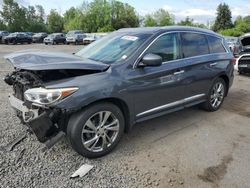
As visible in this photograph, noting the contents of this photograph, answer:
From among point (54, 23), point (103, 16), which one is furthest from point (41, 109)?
point (54, 23)

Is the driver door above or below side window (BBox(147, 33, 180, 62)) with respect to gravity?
below

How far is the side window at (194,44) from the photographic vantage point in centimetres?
472

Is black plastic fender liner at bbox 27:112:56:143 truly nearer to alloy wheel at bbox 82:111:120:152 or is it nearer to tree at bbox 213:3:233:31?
alloy wheel at bbox 82:111:120:152

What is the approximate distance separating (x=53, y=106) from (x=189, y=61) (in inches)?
102

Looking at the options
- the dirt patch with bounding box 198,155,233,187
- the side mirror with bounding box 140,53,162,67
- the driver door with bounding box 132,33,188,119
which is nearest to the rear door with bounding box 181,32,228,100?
the driver door with bounding box 132,33,188,119

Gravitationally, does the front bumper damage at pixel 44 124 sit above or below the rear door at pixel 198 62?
below

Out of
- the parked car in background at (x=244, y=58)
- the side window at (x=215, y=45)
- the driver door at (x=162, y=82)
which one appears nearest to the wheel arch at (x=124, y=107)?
the driver door at (x=162, y=82)

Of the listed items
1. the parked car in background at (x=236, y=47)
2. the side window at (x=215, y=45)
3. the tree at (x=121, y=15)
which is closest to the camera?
the side window at (x=215, y=45)

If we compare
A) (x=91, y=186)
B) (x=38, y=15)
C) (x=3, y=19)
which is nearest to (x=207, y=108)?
(x=91, y=186)

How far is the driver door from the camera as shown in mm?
3965

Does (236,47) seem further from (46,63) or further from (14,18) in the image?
(14,18)

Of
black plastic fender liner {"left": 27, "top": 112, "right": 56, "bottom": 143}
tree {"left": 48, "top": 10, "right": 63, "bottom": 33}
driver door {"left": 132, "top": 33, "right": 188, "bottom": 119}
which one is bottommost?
black plastic fender liner {"left": 27, "top": 112, "right": 56, "bottom": 143}

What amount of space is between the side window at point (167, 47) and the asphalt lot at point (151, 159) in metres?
1.27

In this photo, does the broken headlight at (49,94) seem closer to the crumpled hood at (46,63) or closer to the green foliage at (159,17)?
the crumpled hood at (46,63)
